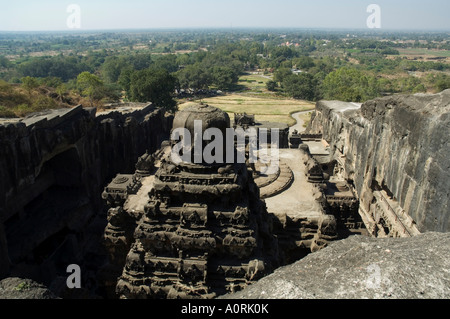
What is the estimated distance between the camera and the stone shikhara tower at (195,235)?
10.1m

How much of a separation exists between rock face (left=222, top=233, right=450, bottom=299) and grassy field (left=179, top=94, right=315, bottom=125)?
46410 millimetres

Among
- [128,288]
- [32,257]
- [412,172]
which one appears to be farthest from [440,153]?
[32,257]

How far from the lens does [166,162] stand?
11070 mm

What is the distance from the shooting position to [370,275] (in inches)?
240

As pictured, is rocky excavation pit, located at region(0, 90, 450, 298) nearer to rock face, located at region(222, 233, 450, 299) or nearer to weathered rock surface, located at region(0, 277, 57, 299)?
rock face, located at region(222, 233, 450, 299)

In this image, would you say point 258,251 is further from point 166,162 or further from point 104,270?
point 104,270

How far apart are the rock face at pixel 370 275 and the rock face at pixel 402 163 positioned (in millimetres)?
6433

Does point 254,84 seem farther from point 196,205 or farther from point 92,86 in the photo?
point 196,205

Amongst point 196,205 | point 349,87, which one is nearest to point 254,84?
point 349,87

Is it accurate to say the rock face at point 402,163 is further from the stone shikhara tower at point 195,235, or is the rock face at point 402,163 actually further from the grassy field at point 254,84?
the grassy field at point 254,84

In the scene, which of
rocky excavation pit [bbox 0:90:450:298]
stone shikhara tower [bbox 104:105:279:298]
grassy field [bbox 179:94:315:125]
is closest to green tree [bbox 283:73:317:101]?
grassy field [bbox 179:94:315:125]

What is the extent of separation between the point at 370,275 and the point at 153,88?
47.9 metres

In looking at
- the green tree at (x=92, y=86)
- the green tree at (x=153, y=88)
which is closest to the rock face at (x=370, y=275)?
the green tree at (x=153, y=88)

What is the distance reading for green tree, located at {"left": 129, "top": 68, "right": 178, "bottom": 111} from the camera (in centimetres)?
4969
